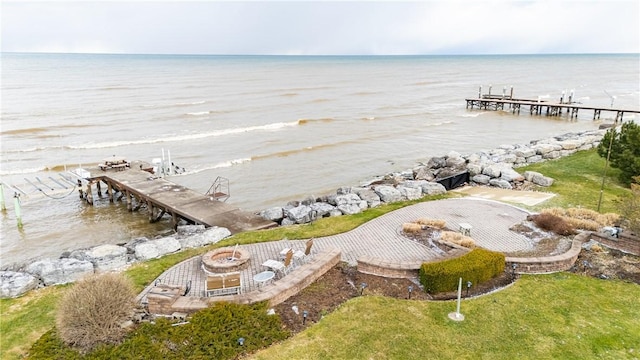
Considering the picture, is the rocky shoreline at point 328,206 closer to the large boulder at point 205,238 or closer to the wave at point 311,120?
the large boulder at point 205,238

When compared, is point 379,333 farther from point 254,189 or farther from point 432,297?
point 254,189

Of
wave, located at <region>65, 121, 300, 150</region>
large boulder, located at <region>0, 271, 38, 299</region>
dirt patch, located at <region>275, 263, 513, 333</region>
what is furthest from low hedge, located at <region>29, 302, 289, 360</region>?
wave, located at <region>65, 121, 300, 150</region>

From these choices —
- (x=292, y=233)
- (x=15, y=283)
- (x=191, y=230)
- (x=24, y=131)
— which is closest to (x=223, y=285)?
(x=292, y=233)

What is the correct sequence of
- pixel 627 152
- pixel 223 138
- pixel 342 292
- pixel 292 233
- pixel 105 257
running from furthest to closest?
pixel 223 138 → pixel 627 152 → pixel 292 233 → pixel 105 257 → pixel 342 292

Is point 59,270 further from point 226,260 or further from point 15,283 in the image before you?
point 226,260

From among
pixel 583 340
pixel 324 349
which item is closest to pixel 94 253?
pixel 324 349

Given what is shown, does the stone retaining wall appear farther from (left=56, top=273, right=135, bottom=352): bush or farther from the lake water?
the lake water
